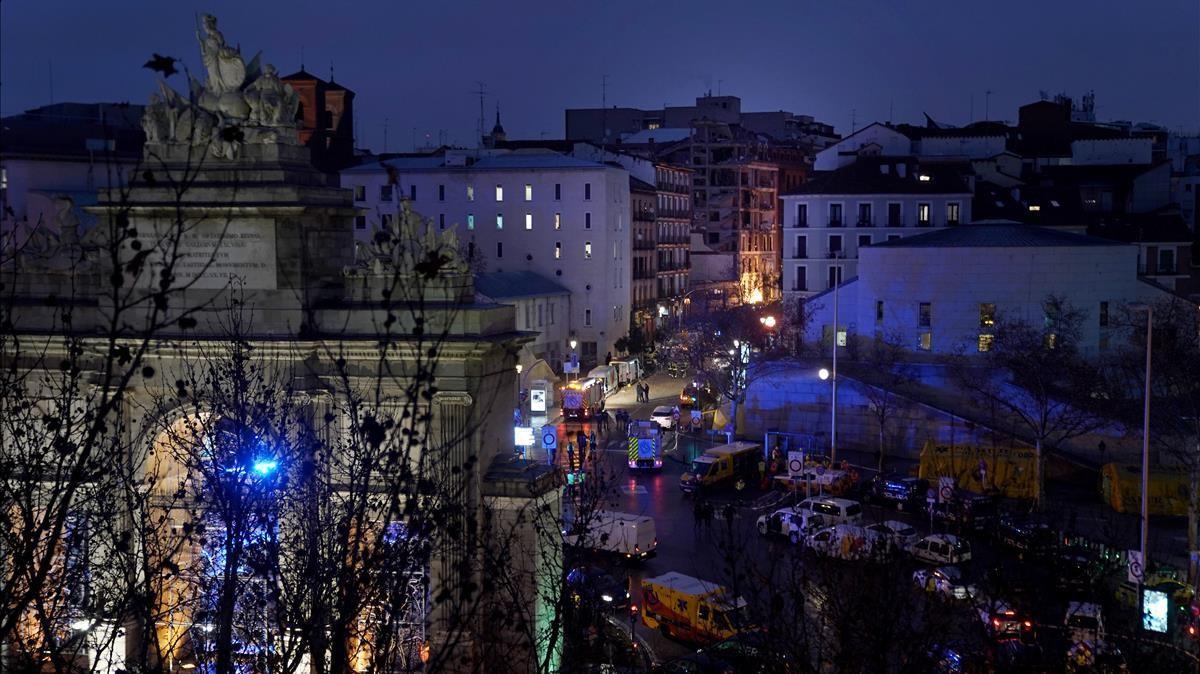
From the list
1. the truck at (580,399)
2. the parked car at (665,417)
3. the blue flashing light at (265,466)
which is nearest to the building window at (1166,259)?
the parked car at (665,417)

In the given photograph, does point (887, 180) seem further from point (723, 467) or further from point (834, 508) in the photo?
point (834, 508)

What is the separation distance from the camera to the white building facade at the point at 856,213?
7400cm

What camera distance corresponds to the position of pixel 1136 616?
27.5m

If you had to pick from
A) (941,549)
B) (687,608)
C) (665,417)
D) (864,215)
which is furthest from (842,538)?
(864,215)

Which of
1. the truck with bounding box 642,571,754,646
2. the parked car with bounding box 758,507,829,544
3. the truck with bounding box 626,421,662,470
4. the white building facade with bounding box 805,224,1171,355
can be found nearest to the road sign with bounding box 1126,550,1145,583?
the truck with bounding box 642,571,754,646

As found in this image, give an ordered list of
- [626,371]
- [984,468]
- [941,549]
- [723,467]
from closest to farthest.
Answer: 1. [941,549]
2. [984,468]
3. [723,467]
4. [626,371]

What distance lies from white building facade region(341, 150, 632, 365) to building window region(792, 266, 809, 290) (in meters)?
10.7

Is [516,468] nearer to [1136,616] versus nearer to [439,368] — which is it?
[439,368]

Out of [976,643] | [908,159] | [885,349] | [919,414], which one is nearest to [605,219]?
[908,159]

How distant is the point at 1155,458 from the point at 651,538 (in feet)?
62.2

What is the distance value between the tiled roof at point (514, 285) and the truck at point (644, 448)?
16.0 meters

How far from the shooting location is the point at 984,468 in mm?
43500

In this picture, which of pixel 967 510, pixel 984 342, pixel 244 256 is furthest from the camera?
pixel 984 342

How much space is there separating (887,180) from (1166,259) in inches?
609
